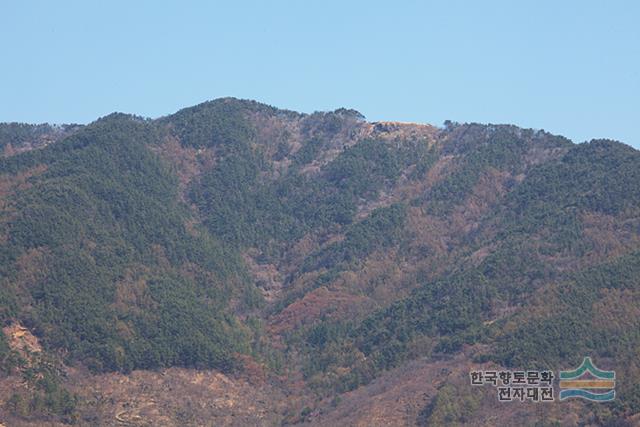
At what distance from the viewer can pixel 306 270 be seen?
14412 cm

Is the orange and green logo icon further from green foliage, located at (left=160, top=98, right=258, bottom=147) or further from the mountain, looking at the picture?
green foliage, located at (left=160, top=98, right=258, bottom=147)

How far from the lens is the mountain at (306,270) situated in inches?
4119

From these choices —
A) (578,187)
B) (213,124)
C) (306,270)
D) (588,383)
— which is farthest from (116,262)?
(578,187)

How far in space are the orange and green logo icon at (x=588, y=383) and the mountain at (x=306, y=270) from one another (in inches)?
41.8

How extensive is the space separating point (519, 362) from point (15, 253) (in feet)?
172

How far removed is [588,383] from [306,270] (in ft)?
181

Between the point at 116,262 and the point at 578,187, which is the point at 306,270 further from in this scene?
the point at 578,187

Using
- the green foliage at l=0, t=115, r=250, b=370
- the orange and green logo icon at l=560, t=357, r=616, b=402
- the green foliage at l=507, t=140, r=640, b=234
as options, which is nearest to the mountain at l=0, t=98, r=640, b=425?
the green foliage at l=0, t=115, r=250, b=370

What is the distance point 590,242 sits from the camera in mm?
122938

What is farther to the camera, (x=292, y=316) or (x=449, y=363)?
(x=292, y=316)

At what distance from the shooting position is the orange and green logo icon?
9188 cm

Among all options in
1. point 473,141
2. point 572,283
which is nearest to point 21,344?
point 572,283

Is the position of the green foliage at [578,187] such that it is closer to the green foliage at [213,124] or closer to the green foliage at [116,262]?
the green foliage at [116,262]

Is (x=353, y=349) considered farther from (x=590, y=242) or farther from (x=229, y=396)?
(x=590, y=242)
